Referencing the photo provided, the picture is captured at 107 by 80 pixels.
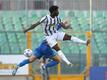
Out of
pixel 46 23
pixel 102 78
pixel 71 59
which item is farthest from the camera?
pixel 71 59

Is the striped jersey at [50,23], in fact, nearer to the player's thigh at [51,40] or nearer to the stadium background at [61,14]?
the player's thigh at [51,40]

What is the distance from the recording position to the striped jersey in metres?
10.1

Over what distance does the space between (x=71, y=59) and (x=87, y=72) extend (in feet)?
1.93

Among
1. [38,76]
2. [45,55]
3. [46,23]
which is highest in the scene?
[46,23]

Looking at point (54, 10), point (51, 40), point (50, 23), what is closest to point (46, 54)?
point (51, 40)

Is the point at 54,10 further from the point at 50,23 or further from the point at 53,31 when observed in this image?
the point at 53,31

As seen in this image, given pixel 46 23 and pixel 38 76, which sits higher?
pixel 46 23

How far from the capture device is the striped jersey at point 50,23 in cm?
1009

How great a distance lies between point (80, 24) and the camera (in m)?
17.1

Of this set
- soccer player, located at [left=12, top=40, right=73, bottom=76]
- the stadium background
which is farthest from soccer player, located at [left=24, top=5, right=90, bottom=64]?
the stadium background

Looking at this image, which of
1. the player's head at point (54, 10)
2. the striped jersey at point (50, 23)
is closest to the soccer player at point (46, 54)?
the striped jersey at point (50, 23)

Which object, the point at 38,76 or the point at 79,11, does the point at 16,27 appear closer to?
the point at 79,11

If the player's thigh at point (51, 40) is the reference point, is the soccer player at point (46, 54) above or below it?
below

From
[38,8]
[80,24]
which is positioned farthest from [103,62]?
[38,8]
